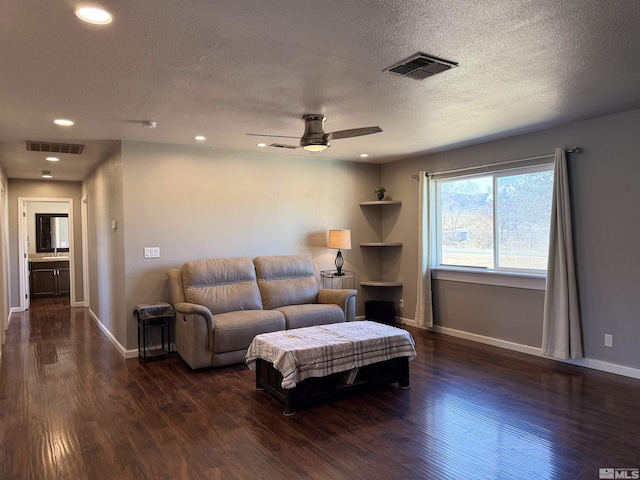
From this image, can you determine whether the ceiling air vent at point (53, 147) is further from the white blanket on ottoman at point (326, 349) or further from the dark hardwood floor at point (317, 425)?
the white blanket on ottoman at point (326, 349)

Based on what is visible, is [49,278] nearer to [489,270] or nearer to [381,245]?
[381,245]

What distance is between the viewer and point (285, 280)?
17.9ft

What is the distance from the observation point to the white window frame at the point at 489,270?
4.71m

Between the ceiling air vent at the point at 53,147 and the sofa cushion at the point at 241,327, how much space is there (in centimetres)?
271

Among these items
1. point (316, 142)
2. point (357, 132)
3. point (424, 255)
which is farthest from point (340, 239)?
point (357, 132)

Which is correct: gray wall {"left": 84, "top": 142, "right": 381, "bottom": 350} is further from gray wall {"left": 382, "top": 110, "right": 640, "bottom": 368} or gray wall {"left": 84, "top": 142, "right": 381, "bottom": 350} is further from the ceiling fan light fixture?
gray wall {"left": 382, "top": 110, "right": 640, "bottom": 368}

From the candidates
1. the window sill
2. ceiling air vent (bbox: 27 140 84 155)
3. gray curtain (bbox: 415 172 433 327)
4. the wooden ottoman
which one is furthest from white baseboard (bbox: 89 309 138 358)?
the window sill

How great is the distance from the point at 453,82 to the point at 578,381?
2.88m

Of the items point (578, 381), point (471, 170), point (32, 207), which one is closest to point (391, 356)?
point (578, 381)

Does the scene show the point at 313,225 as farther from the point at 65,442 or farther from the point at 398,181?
the point at 65,442

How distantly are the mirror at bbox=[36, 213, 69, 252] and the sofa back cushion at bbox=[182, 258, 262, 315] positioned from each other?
6.72 metres

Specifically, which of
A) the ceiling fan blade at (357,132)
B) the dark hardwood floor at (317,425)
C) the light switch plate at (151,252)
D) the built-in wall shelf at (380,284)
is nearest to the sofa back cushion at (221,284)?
the light switch plate at (151,252)

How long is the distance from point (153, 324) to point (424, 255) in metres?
3.56

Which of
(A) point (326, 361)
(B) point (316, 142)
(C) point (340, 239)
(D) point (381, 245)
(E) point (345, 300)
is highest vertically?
(B) point (316, 142)
